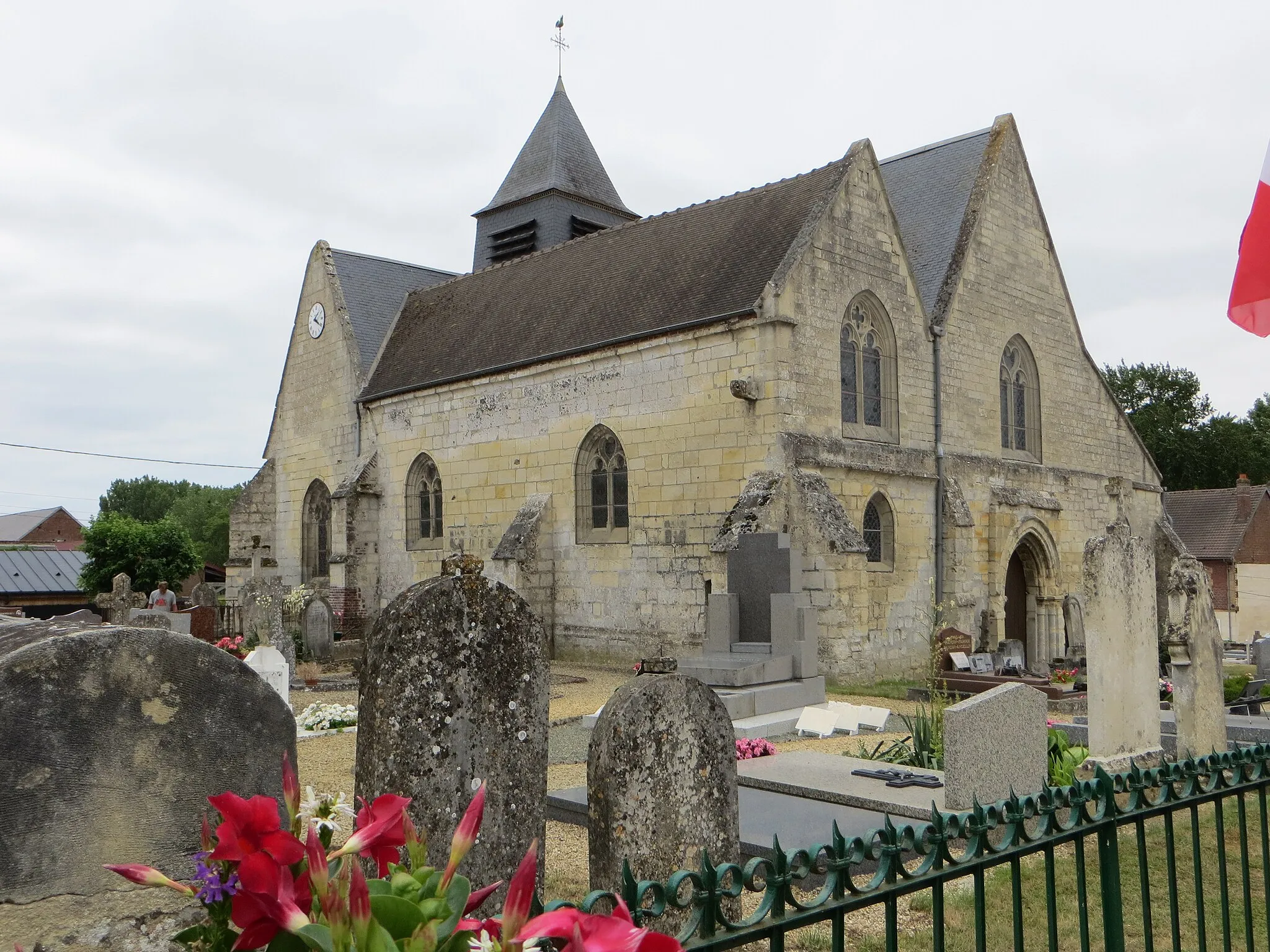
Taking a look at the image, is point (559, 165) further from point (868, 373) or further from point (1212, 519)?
point (1212, 519)

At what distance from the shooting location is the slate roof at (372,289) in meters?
26.2

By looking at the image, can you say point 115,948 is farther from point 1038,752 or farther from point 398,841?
point 1038,752

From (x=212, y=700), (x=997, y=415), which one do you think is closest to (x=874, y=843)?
(x=212, y=700)

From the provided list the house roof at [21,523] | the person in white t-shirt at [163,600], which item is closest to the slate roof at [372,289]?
the person in white t-shirt at [163,600]

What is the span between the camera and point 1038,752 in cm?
824

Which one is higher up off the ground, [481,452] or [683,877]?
[481,452]

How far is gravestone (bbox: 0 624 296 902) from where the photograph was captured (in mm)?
2980

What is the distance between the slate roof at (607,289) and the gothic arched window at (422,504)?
6.04 ft

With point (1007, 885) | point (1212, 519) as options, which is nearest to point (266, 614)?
point (1007, 885)

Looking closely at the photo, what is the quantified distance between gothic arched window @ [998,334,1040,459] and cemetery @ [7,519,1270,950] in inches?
467

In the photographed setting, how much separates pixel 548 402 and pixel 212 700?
1749cm

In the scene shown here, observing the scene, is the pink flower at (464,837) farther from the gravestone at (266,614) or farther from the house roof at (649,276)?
the house roof at (649,276)

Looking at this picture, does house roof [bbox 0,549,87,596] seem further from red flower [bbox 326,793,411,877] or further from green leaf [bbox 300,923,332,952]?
green leaf [bbox 300,923,332,952]

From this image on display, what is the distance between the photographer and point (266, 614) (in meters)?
19.7
